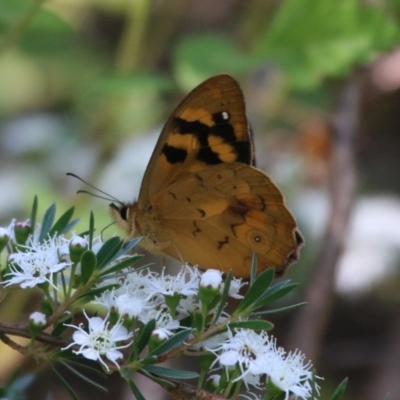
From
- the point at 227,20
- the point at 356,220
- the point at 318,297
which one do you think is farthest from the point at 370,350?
the point at 227,20

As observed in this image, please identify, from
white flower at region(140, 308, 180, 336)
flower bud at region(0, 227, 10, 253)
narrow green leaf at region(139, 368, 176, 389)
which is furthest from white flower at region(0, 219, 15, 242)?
narrow green leaf at region(139, 368, 176, 389)

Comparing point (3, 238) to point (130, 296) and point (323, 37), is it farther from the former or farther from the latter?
point (323, 37)

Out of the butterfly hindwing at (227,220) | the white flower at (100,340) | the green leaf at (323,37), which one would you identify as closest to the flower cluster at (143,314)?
the white flower at (100,340)

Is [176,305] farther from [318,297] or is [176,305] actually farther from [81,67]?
[81,67]

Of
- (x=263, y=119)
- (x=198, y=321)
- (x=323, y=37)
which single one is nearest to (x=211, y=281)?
(x=198, y=321)

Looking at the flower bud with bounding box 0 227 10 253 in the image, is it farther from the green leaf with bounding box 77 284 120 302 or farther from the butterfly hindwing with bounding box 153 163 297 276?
the butterfly hindwing with bounding box 153 163 297 276
